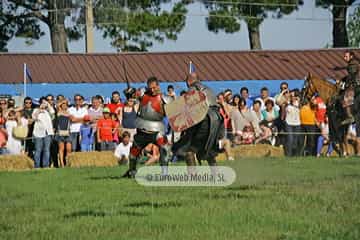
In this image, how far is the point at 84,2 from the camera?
39.1 meters

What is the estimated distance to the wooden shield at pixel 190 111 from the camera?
48.3ft

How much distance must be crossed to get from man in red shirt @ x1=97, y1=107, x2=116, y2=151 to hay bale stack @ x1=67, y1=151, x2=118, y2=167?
817 millimetres

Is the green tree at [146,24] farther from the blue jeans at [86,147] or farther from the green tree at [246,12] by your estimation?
the blue jeans at [86,147]

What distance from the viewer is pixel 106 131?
22359 mm

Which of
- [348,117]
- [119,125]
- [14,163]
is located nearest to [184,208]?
[14,163]

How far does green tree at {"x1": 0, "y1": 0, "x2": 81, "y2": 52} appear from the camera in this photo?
41.4 metres

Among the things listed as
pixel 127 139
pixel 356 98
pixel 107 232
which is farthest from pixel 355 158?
pixel 107 232

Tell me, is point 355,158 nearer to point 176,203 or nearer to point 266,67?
point 176,203

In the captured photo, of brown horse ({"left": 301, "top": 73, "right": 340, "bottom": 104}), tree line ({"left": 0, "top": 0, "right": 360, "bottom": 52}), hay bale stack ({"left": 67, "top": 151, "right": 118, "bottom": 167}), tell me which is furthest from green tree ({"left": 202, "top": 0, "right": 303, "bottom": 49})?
hay bale stack ({"left": 67, "top": 151, "right": 118, "bottom": 167})

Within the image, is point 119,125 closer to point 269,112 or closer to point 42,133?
point 42,133

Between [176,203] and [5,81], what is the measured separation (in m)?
19.4

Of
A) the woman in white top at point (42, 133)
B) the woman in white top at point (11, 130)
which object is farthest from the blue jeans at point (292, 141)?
the woman in white top at point (11, 130)

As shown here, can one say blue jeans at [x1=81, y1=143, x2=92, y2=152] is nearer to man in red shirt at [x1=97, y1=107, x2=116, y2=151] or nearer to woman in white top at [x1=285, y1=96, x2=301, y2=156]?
man in red shirt at [x1=97, y1=107, x2=116, y2=151]

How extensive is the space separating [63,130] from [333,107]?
689cm
